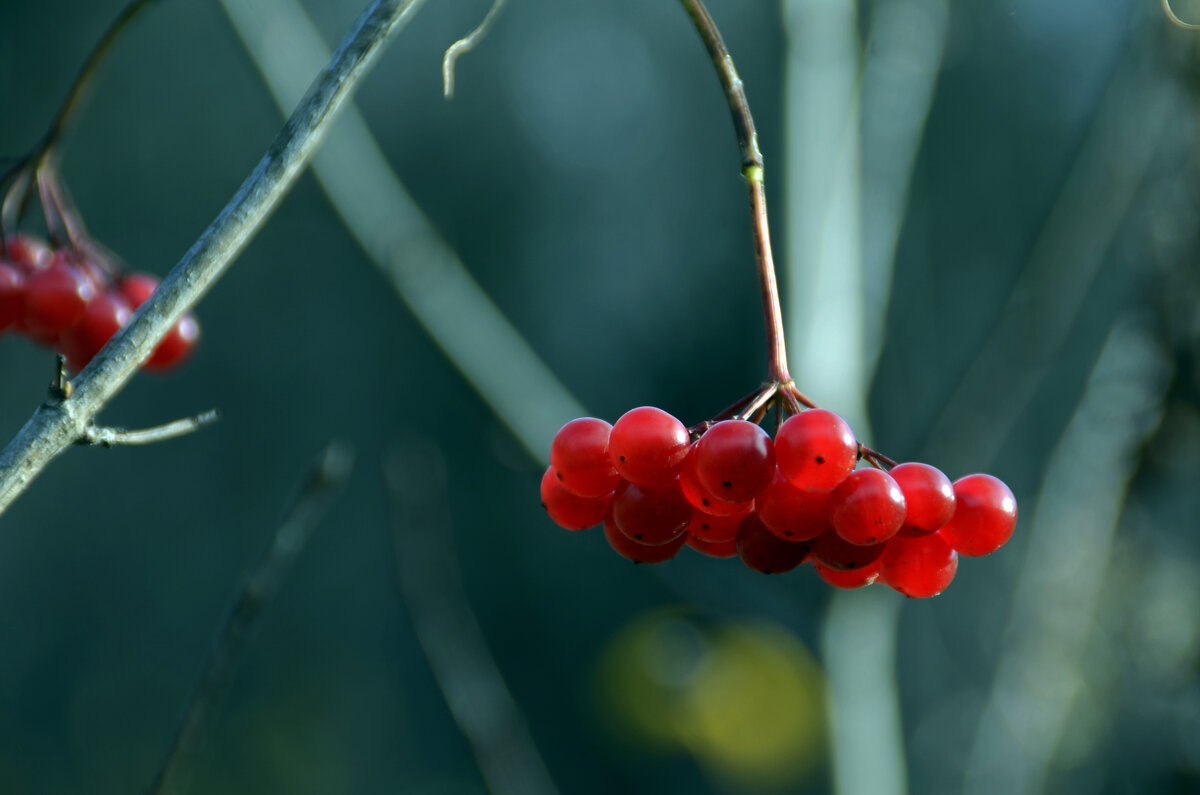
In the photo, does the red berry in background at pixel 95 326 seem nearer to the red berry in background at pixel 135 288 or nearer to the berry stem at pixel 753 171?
the red berry in background at pixel 135 288

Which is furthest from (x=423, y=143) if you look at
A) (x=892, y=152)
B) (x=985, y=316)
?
(x=892, y=152)

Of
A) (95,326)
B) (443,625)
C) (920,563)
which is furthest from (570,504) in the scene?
(443,625)

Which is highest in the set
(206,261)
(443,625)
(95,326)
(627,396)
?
(627,396)

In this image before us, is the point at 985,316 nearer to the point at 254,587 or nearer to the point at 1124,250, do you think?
the point at 1124,250

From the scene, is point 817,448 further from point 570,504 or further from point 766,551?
point 570,504

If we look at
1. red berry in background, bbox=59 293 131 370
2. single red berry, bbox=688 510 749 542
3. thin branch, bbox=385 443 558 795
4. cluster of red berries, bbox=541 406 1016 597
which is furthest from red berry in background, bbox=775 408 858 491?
red berry in background, bbox=59 293 131 370

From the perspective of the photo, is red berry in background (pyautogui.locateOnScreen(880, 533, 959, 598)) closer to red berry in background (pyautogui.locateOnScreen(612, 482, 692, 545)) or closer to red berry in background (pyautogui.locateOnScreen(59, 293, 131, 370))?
red berry in background (pyautogui.locateOnScreen(612, 482, 692, 545))

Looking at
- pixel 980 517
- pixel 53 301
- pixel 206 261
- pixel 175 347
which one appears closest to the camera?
pixel 206 261
